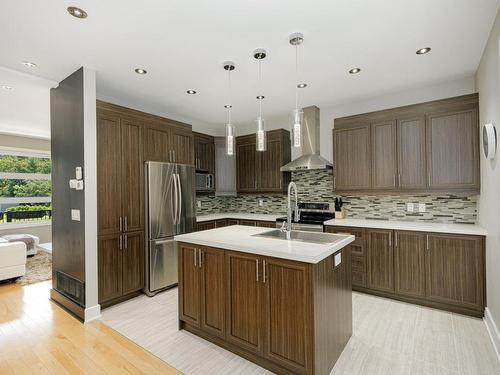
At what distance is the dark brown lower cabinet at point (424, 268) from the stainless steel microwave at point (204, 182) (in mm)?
2474

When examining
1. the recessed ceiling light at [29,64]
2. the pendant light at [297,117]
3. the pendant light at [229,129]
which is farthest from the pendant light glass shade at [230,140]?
the recessed ceiling light at [29,64]

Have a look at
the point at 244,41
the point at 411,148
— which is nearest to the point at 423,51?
the point at 411,148

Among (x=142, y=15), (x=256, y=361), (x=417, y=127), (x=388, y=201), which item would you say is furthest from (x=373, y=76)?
(x=256, y=361)

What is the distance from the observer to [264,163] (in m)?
4.89

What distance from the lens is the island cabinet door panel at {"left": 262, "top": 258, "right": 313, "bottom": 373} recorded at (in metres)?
1.78

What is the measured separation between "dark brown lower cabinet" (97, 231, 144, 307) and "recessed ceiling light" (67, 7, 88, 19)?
223 cm

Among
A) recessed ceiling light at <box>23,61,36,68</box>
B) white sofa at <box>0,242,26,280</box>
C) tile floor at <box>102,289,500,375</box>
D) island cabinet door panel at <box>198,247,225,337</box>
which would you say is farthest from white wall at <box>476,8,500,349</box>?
white sofa at <box>0,242,26,280</box>

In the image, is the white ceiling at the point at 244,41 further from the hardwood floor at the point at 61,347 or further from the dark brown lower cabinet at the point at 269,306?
the hardwood floor at the point at 61,347

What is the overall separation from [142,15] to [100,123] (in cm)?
154

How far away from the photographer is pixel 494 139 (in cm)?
227

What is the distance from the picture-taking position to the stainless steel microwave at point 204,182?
4.81 metres

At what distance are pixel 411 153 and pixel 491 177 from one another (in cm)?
104

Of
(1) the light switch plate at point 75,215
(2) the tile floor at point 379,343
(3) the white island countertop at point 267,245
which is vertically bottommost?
(2) the tile floor at point 379,343

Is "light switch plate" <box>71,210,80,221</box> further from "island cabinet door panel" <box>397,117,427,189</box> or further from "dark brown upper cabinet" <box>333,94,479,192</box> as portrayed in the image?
"island cabinet door panel" <box>397,117,427,189</box>
